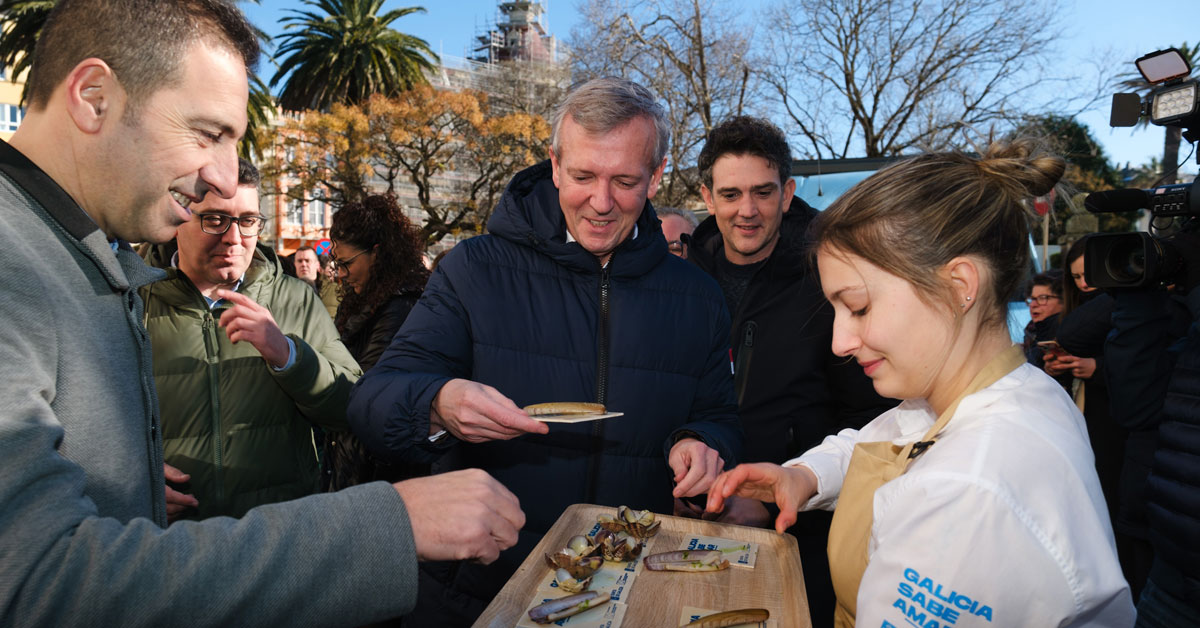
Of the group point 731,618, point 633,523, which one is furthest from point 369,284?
point 731,618

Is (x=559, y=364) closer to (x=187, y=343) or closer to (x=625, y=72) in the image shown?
(x=187, y=343)

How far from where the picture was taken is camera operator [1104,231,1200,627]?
8.30ft

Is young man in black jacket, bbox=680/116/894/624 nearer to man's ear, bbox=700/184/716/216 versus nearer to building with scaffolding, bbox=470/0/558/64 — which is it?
man's ear, bbox=700/184/716/216

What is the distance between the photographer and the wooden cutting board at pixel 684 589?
1.57 m

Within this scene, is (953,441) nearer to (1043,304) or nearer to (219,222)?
(219,222)

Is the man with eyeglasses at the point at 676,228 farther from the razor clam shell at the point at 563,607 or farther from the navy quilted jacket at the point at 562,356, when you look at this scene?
the razor clam shell at the point at 563,607

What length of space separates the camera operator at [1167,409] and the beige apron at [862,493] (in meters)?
1.48

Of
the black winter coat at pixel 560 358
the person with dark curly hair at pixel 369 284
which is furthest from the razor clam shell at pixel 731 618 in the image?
the person with dark curly hair at pixel 369 284

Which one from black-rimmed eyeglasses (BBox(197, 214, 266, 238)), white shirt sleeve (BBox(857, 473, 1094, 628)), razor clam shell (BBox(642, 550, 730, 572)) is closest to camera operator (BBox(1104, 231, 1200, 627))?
white shirt sleeve (BBox(857, 473, 1094, 628))

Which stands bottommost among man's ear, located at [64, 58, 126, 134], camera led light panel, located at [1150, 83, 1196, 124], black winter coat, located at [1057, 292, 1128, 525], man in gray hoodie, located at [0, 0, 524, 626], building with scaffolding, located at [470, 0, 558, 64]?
black winter coat, located at [1057, 292, 1128, 525]

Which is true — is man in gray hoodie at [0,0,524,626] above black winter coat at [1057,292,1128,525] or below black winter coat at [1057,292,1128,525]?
above

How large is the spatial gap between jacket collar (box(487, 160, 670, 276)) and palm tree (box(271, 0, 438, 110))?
3485 cm

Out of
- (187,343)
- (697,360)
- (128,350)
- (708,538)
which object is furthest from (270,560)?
(187,343)

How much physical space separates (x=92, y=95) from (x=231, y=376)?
170 cm
